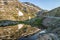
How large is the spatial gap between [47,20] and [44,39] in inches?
754

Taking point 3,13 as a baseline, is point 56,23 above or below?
above

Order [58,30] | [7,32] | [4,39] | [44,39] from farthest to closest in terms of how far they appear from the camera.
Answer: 1. [7,32]
2. [4,39]
3. [58,30]
4. [44,39]

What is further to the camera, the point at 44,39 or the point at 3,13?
the point at 3,13

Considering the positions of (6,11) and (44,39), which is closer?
(44,39)

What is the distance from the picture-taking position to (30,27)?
8312cm

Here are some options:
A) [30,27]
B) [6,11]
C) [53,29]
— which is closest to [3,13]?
[6,11]

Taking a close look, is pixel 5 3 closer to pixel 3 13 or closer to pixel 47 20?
pixel 3 13

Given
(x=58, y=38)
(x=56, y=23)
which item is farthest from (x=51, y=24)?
(x=58, y=38)

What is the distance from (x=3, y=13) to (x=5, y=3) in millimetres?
30767

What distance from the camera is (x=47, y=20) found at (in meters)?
67.9

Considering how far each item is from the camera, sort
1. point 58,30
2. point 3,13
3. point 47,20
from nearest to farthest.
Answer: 1. point 58,30
2. point 47,20
3. point 3,13

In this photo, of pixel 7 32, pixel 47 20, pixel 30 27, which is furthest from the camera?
pixel 7 32

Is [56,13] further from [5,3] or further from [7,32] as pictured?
[5,3]

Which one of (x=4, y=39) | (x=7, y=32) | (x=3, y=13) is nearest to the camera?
(x=4, y=39)
